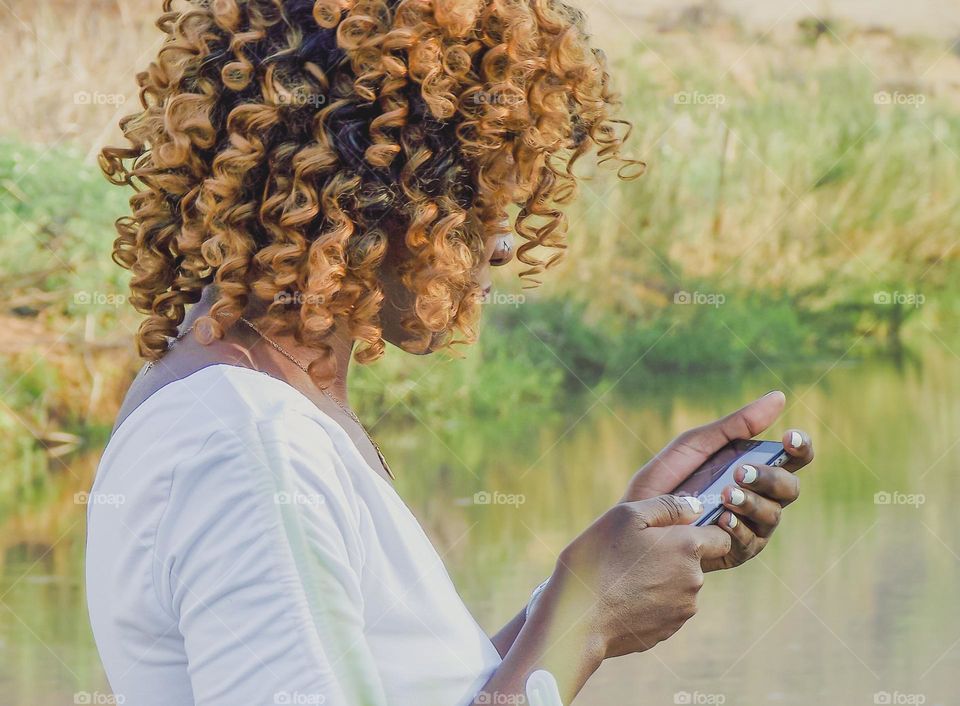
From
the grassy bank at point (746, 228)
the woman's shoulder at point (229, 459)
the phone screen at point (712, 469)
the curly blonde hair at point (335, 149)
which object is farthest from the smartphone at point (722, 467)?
the grassy bank at point (746, 228)

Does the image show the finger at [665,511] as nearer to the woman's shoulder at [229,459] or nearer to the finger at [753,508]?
the finger at [753,508]

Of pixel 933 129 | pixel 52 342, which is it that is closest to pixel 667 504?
pixel 52 342

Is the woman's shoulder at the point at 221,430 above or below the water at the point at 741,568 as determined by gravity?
above

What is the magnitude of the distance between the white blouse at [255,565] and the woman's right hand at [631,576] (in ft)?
0.40

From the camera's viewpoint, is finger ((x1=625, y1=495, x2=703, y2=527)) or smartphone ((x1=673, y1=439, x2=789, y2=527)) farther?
smartphone ((x1=673, y1=439, x2=789, y2=527))

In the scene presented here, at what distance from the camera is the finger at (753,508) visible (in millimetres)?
1230

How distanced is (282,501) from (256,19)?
0.44 meters

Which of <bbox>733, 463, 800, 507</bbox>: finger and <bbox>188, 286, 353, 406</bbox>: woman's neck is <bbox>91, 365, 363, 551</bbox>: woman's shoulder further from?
<bbox>733, 463, 800, 507</bbox>: finger

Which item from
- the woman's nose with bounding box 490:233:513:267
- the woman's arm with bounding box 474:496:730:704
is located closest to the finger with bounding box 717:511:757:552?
the woman's arm with bounding box 474:496:730:704

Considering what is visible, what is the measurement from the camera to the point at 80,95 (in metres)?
4.97

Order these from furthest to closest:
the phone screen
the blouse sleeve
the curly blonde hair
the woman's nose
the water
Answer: the water
the phone screen
the woman's nose
the curly blonde hair
the blouse sleeve

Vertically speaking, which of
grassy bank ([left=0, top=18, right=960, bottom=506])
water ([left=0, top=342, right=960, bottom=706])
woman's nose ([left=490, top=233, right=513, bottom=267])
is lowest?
water ([left=0, top=342, right=960, bottom=706])

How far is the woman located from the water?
2.98 m

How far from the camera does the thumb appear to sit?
1074mm
